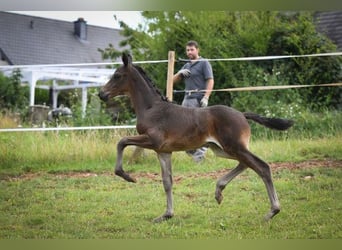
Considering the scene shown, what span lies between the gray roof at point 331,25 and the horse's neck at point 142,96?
3781mm

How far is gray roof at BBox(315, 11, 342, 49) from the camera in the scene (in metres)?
7.81

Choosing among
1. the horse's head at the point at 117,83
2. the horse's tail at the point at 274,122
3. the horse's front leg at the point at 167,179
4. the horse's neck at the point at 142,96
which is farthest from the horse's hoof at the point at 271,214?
the horse's head at the point at 117,83

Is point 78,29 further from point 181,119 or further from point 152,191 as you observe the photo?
point 181,119

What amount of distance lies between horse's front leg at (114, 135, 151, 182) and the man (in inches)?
34.7

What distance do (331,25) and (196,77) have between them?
10.6 ft

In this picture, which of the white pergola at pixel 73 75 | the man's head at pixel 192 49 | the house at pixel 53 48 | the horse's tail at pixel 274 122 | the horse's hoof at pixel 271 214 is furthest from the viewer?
the white pergola at pixel 73 75

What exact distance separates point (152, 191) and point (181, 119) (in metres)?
1.03

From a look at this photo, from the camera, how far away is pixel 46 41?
361 inches

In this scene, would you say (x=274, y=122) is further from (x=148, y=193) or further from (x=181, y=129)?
(x=148, y=193)

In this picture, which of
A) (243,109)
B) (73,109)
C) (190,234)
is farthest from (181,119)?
(73,109)

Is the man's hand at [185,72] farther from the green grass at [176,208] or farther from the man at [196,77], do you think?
the green grass at [176,208]

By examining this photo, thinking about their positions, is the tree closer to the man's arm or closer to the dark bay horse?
the man's arm

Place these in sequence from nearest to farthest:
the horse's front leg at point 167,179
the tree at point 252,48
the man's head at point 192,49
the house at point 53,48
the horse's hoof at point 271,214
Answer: the horse's hoof at point 271,214 → the horse's front leg at point 167,179 → the man's head at point 192,49 → the tree at point 252,48 → the house at point 53,48

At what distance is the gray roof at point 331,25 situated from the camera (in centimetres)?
781
